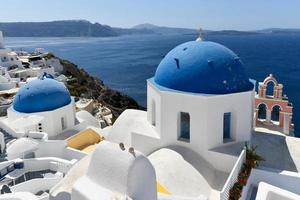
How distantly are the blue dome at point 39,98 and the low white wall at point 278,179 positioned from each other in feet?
39.3

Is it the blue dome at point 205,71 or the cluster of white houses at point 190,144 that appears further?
the blue dome at point 205,71

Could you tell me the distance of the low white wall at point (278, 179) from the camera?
10.6 meters

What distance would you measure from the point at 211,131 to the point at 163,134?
205cm

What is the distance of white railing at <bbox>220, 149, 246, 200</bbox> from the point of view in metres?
9.19

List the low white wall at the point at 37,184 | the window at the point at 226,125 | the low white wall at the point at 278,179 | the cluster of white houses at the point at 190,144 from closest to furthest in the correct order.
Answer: the cluster of white houses at the point at 190,144 → the low white wall at the point at 278,179 → the window at the point at 226,125 → the low white wall at the point at 37,184

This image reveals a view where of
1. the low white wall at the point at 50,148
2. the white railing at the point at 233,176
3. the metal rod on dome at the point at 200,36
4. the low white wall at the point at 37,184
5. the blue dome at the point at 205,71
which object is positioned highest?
the metal rod on dome at the point at 200,36

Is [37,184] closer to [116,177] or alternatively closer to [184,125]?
[184,125]

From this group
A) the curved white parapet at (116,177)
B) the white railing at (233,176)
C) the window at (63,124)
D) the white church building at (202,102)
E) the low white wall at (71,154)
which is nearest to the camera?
the curved white parapet at (116,177)

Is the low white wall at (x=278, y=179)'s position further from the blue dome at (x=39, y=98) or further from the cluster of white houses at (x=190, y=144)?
the blue dome at (x=39, y=98)

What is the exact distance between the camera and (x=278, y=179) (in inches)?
422

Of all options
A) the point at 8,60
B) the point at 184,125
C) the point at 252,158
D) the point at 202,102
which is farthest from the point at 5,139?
the point at 8,60

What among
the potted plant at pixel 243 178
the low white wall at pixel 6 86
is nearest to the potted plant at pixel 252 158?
the potted plant at pixel 243 178

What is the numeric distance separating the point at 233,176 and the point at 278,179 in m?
2.01

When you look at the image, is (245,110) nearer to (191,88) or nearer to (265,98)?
(191,88)
